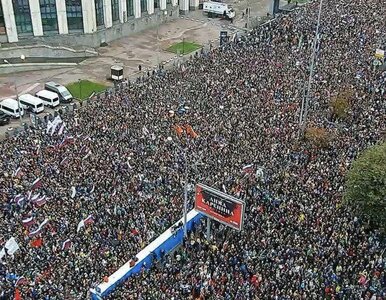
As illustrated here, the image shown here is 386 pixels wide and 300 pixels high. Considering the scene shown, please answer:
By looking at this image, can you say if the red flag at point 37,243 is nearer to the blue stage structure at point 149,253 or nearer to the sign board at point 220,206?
the blue stage structure at point 149,253

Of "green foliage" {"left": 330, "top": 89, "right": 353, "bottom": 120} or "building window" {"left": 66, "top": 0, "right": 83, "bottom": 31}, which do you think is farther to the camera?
"building window" {"left": 66, "top": 0, "right": 83, "bottom": 31}

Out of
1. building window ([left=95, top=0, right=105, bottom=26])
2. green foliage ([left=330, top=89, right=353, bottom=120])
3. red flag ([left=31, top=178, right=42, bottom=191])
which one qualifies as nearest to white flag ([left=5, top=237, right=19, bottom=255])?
red flag ([left=31, top=178, right=42, bottom=191])

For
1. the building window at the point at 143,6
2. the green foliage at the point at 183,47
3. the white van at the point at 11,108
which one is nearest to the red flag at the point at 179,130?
the white van at the point at 11,108

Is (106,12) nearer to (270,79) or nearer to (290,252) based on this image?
(270,79)

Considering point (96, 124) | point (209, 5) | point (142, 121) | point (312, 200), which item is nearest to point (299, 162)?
point (312, 200)

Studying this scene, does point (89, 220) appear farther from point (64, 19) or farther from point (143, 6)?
point (143, 6)

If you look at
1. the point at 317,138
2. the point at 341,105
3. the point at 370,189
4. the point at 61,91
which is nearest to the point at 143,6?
the point at 61,91

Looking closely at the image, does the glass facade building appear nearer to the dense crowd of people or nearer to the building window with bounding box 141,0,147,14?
the building window with bounding box 141,0,147,14
